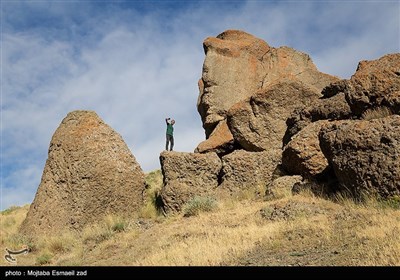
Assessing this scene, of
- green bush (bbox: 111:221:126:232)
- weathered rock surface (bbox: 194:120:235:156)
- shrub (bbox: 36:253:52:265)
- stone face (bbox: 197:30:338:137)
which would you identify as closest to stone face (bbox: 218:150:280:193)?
weathered rock surface (bbox: 194:120:235:156)

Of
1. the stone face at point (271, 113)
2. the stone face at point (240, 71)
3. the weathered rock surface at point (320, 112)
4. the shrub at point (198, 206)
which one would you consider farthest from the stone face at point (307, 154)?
the stone face at point (240, 71)

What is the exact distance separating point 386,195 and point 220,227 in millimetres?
4443

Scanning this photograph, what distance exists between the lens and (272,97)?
20125 millimetres

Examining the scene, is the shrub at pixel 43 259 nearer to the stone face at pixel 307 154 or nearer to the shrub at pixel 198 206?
the shrub at pixel 198 206

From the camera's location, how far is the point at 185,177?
18.0 metres

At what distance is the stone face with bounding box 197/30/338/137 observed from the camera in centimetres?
2491

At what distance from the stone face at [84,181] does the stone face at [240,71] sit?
7.65 meters

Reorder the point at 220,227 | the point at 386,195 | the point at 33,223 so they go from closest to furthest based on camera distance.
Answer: the point at 386,195 → the point at 220,227 → the point at 33,223

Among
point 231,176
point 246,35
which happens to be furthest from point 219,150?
point 246,35

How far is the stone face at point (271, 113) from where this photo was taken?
65.1 feet

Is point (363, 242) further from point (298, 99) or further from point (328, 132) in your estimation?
point (298, 99)

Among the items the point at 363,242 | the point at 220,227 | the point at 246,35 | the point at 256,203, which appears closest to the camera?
the point at 363,242

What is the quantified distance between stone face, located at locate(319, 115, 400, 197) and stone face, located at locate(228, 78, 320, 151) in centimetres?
669

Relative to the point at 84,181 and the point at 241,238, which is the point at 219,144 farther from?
the point at 241,238
